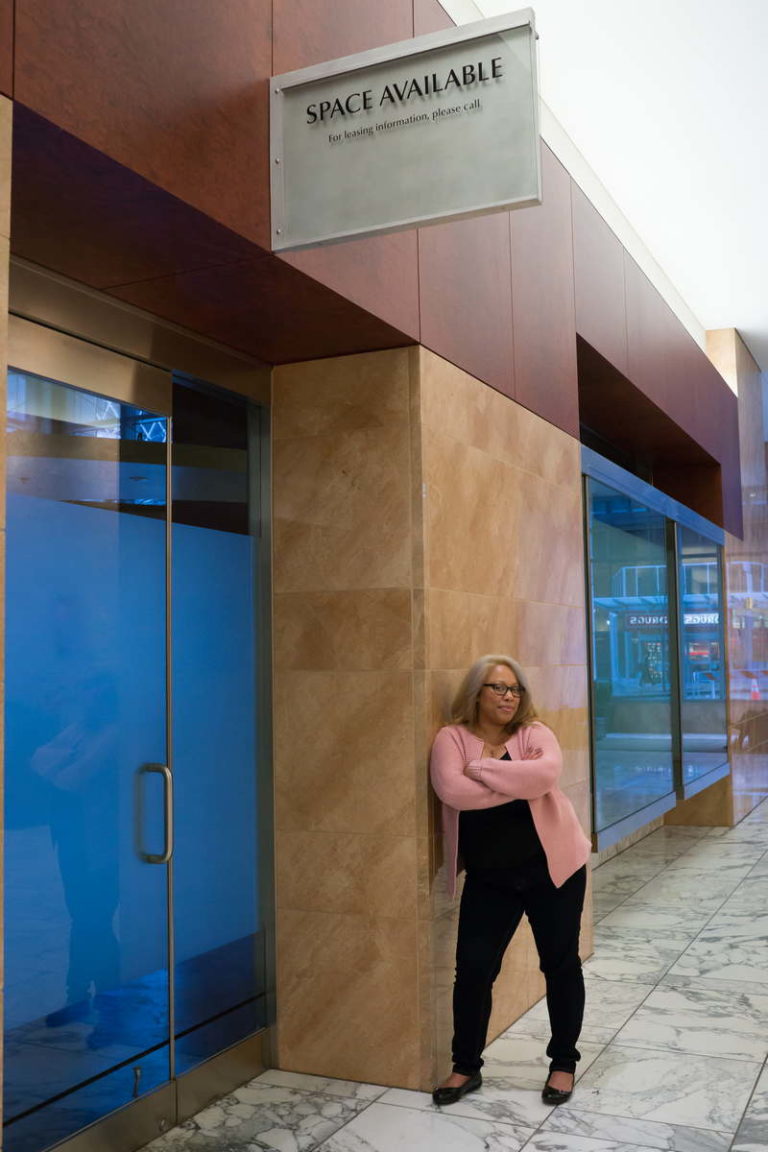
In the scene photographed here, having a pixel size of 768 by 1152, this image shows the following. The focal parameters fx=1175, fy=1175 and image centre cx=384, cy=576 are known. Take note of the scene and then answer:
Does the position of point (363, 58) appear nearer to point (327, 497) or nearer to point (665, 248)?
point (327, 497)

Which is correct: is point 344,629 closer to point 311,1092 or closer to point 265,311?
point 265,311

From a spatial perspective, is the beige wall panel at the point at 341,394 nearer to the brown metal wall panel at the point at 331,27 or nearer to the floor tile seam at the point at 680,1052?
the brown metal wall panel at the point at 331,27

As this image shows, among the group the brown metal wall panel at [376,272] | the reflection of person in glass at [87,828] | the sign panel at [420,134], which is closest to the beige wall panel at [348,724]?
the brown metal wall panel at [376,272]

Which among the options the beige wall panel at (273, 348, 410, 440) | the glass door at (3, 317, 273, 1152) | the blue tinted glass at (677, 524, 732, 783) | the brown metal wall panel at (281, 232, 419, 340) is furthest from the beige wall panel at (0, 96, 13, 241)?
the blue tinted glass at (677, 524, 732, 783)

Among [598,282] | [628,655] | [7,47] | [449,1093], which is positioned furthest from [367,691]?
[598,282]

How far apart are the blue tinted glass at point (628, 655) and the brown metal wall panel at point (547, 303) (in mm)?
702

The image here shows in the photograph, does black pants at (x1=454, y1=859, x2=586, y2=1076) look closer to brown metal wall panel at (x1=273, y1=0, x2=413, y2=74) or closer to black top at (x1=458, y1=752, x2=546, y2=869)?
black top at (x1=458, y1=752, x2=546, y2=869)

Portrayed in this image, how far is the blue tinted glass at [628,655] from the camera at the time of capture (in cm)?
658

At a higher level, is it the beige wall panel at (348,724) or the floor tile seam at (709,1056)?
the beige wall panel at (348,724)

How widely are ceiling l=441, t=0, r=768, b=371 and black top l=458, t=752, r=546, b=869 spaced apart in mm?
3595

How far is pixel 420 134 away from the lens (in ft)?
10.4

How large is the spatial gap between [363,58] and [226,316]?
1132mm

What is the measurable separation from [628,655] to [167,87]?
5000 millimetres

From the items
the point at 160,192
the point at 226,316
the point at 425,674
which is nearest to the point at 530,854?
the point at 425,674
